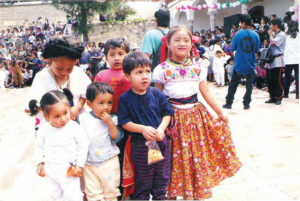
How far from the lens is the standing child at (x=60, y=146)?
2018 millimetres

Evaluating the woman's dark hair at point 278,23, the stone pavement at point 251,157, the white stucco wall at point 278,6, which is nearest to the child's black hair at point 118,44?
the stone pavement at point 251,157

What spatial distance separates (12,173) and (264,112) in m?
4.29

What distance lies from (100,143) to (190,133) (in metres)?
0.70

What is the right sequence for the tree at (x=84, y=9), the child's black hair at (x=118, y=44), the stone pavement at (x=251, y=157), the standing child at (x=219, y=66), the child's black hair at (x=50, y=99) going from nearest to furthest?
1. the child's black hair at (x=50, y=99)
2. the child's black hair at (x=118, y=44)
3. the stone pavement at (x=251, y=157)
4. the standing child at (x=219, y=66)
5. the tree at (x=84, y=9)

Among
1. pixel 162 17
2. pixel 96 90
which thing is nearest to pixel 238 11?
pixel 162 17

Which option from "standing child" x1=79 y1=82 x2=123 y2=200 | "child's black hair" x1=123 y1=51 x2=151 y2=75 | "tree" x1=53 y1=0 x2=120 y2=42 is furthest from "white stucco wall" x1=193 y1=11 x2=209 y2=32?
"standing child" x1=79 y1=82 x2=123 y2=200

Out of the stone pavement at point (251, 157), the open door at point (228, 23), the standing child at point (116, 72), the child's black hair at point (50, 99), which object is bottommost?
the stone pavement at point (251, 157)

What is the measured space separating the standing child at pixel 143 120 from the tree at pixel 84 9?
20.9 metres

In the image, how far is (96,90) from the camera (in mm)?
2098

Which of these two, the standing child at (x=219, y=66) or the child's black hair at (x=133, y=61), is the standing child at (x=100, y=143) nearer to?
the child's black hair at (x=133, y=61)

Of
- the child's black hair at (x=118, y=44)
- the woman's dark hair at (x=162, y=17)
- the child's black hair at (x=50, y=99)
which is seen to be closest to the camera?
the child's black hair at (x=50, y=99)

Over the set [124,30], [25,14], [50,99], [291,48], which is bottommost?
[50,99]

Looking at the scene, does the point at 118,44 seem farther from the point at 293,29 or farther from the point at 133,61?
the point at 293,29

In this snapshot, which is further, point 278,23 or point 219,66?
point 219,66
